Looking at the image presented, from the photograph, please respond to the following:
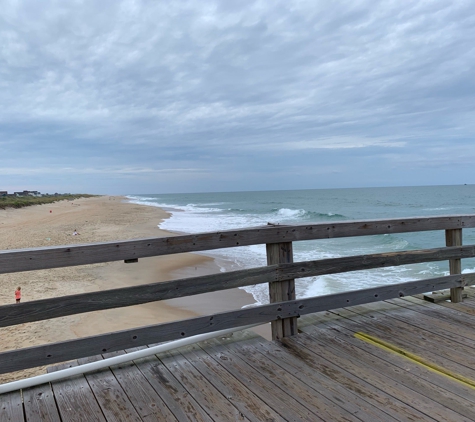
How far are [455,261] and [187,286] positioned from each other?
3.02 meters

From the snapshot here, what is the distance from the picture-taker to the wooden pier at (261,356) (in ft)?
7.66

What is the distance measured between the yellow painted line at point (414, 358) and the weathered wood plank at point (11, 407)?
2.59 metres

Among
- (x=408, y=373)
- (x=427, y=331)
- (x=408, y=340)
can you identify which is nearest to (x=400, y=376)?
(x=408, y=373)

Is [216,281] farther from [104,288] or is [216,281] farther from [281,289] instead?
[104,288]

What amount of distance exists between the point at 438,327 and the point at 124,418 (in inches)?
112

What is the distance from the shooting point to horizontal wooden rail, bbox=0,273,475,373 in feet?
8.32

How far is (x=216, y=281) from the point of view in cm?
304

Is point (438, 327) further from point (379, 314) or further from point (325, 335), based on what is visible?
point (325, 335)

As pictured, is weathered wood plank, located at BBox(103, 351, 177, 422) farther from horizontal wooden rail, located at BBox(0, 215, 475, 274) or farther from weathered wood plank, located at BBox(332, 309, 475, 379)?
weathered wood plank, located at BBox(332, 309, 475, 379)

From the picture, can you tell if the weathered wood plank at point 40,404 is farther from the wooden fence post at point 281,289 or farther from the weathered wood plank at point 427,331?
the weathered wood plank at point 427,331

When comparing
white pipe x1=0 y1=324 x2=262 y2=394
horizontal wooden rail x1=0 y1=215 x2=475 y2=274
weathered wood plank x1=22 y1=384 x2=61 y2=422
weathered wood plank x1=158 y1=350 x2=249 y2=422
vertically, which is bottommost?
weathered wood plank x1=158 y1=350 x2=249 y2=422

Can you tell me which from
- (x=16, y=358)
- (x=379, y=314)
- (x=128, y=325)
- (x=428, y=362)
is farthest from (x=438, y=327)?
(x=128, y=325)

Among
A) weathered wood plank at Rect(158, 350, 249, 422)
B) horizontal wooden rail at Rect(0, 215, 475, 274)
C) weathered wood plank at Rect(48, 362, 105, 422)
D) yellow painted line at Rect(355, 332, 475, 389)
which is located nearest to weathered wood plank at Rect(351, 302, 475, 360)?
yellow painted line at Rect(355, 332, 475, 389)

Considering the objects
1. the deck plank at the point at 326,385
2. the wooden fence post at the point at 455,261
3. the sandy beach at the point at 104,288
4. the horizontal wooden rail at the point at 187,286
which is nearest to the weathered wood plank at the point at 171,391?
the horizontal wooden rail at the point at 187,286
